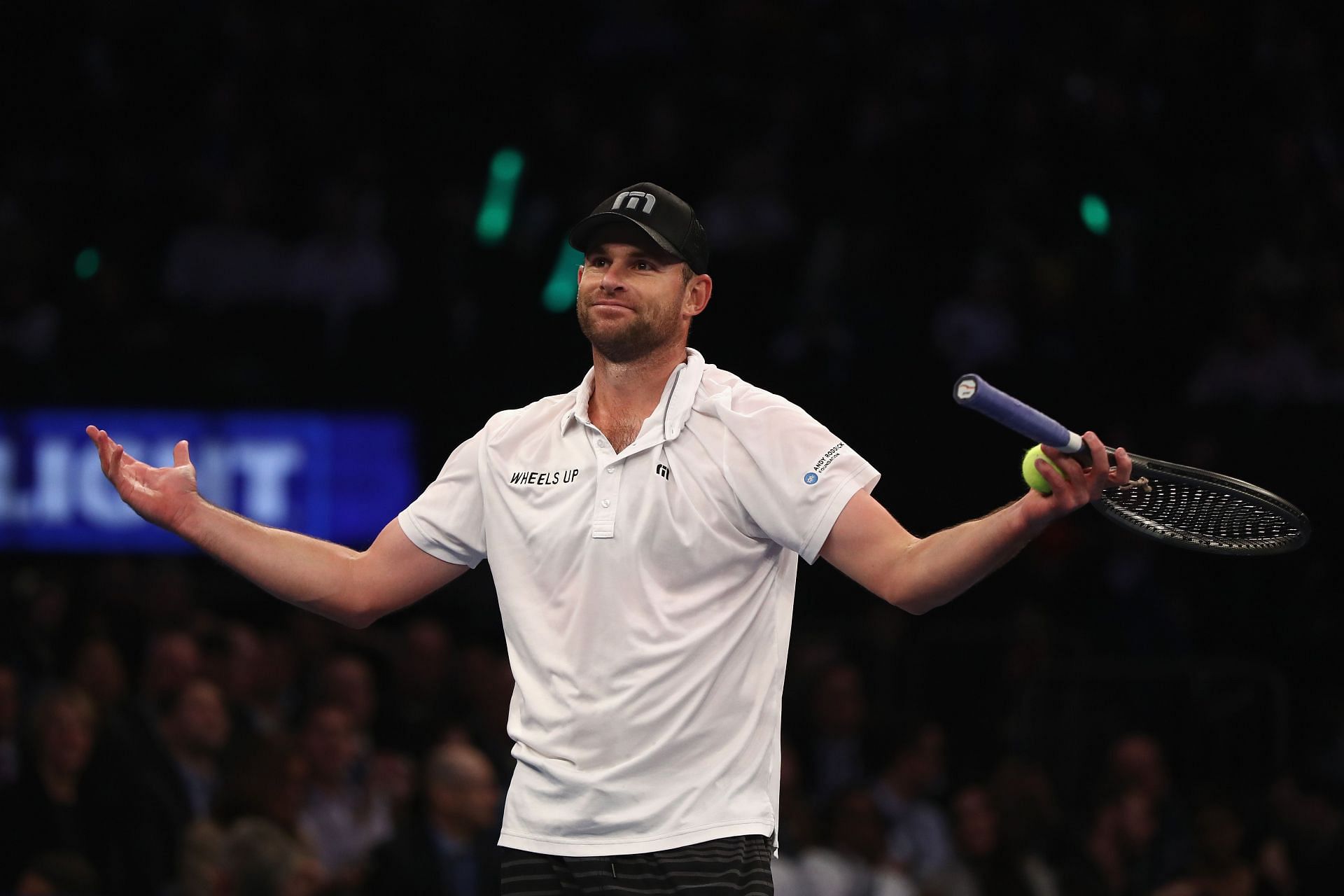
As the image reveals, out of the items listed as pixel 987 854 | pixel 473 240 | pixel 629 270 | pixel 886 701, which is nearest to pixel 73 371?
pixel 473 240

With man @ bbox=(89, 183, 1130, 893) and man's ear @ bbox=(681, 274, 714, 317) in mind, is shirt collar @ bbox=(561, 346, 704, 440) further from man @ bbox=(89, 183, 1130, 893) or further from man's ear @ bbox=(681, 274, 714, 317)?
man's ear @ bbox=(681, 274, 714, 317)

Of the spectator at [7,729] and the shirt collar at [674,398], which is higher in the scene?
the shirt collar at [674,398]

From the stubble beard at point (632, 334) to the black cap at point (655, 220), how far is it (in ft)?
0.52

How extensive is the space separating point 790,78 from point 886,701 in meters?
5.22

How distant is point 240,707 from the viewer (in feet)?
32.9

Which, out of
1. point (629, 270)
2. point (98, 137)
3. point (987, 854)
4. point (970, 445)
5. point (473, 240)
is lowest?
point (987, 854)

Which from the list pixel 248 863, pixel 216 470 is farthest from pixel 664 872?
pixel 216 470

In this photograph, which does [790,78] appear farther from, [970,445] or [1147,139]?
[970,445]

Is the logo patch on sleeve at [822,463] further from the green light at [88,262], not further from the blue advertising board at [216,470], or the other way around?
the green light at [88,262]

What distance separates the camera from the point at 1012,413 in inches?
149

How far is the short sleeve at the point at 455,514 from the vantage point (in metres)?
4.73

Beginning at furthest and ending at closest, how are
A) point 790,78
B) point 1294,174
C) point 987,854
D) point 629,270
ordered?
1. point 790,78
2. point 1294,174
3. point 987,854
4. point 629,270

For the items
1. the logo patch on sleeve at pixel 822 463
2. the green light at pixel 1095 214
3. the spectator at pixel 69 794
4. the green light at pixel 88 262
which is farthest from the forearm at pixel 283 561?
the green light at pixel 1095 214

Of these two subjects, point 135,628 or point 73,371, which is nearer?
point 135,628
